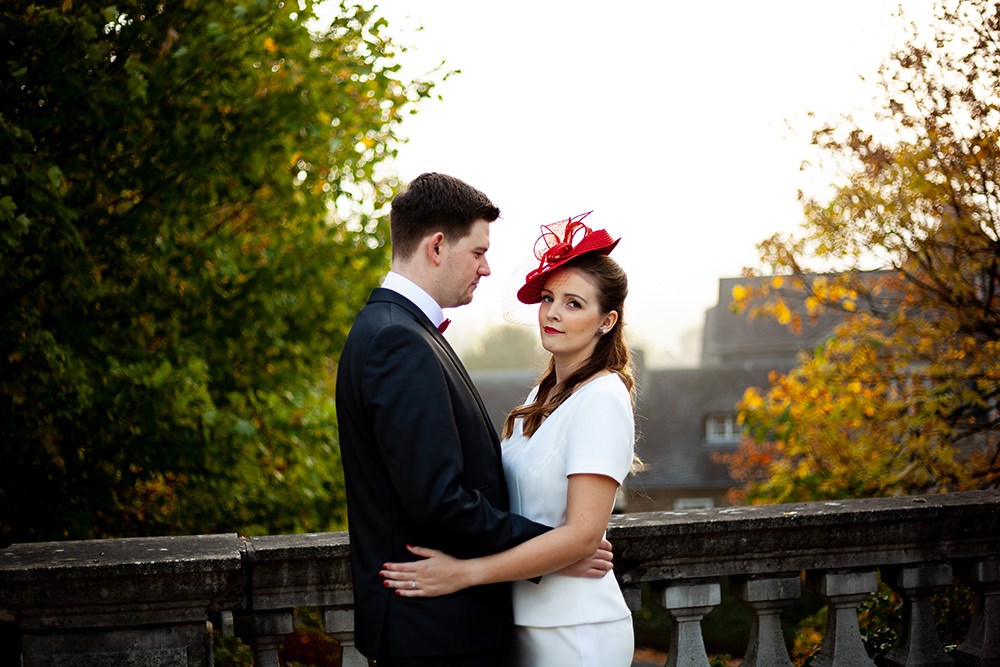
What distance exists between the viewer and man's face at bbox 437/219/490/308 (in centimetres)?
236

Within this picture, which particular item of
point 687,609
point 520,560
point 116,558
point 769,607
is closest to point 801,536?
point 769,607

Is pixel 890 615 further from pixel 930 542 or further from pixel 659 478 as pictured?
pixel 659 478

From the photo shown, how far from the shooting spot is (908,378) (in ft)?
21.9

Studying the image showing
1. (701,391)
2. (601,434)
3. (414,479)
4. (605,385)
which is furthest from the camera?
(701,391)

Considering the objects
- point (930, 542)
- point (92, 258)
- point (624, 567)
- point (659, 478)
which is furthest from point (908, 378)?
point (659, 478)

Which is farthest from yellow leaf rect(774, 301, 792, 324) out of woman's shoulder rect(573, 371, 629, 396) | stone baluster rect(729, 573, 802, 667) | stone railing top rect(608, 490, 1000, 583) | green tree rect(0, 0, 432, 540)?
woman's shoulder rect(573, 371, 629, 396)

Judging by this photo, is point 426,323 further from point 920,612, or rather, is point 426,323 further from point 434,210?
point 920,612

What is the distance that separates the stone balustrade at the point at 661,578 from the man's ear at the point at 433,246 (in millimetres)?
983

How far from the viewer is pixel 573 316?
101 inches

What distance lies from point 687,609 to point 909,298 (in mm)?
4526

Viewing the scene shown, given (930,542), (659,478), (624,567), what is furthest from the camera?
(659,478)

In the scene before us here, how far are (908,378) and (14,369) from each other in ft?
20.7

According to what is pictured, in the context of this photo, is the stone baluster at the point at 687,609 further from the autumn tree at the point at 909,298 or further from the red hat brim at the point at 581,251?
the autumn tree at the point at 909,298

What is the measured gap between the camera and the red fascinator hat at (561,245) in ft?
8.32
